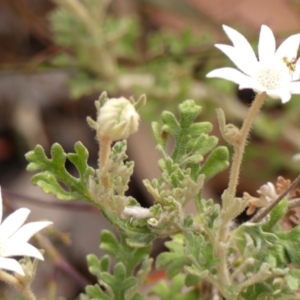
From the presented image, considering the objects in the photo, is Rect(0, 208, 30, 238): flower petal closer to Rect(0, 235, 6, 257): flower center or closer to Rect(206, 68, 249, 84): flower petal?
Rect(0, 235, 6, 257): flower center

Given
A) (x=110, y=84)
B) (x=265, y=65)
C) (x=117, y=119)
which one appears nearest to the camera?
(x=117, y=119)

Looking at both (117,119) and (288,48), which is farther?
(288,48)

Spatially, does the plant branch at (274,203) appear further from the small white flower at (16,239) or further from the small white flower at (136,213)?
the small white flower at (16,239)

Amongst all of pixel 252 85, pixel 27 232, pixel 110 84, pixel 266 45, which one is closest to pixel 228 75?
pixel 252 85

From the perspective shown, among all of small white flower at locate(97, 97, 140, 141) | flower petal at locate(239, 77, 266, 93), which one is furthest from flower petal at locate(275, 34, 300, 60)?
small white flower at locate(97, 97, 140, 141)

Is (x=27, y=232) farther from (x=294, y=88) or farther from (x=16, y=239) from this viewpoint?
(x=294, y=88)

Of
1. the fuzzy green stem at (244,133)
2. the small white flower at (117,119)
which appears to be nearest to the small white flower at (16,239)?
the small white flower at (117,119)
